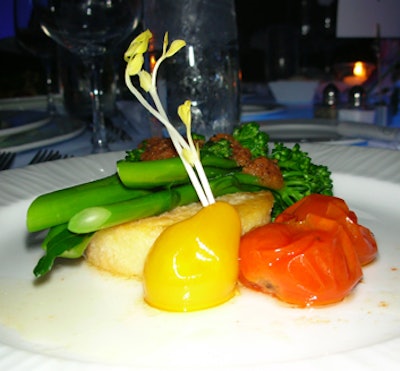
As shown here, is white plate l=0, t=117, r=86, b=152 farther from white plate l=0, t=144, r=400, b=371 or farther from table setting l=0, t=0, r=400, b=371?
white plate l=0, t=144, r=400, b=371

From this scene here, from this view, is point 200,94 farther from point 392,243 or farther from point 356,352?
point 356,352

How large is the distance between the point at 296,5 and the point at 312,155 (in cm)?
824

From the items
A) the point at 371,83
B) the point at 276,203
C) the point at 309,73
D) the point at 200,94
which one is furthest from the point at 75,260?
the point at 309,73

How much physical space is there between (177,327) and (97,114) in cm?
155

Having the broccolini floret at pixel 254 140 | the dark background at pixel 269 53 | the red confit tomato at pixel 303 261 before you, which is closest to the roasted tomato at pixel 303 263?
the red confit tomato at pixel 303 261

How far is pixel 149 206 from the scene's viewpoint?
3.98ft

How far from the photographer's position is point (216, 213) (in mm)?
1122

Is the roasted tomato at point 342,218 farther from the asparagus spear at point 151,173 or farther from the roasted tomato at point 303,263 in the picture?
the asparagus spear at point 151,173

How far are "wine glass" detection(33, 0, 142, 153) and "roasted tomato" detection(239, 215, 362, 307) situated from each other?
1.31 meters

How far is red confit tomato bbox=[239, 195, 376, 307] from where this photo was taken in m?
1.08

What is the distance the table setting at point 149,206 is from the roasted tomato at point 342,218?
0.13 feet

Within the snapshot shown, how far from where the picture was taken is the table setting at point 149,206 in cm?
91

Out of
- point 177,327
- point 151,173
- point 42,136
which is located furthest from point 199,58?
point 177,327

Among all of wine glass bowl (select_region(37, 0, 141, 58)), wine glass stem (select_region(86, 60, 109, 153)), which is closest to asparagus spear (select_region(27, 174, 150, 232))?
wine glass stem (select_region(86, 60, 109, 153))
